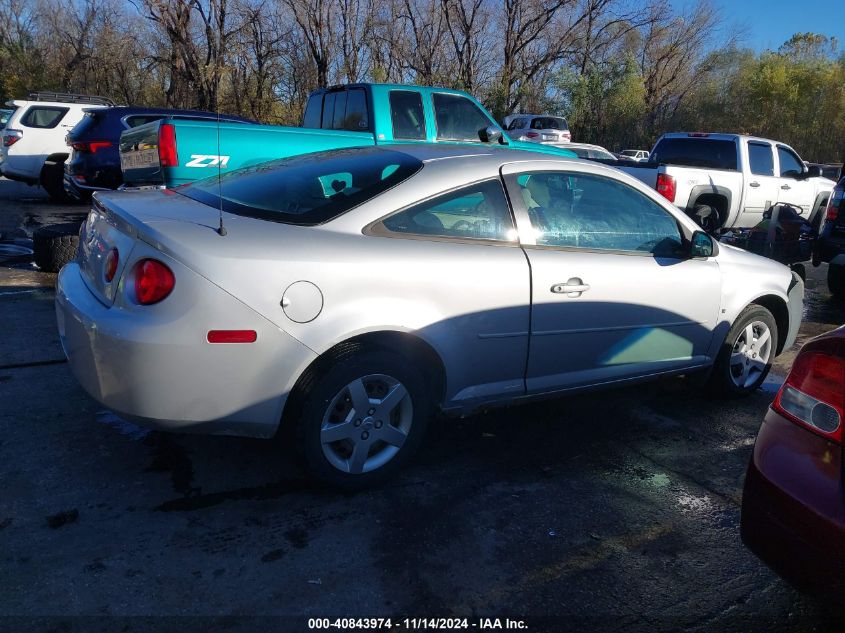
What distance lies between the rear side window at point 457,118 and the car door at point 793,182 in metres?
5.61

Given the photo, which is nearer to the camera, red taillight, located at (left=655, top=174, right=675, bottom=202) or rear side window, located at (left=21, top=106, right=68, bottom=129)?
red taillight, located at (left=655, top=174, right=675, bottom=202)

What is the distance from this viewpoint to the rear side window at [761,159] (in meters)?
10.3

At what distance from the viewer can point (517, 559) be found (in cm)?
274

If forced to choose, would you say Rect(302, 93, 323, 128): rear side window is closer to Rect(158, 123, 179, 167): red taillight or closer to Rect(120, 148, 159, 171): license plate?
Rect(120, 148, 159, 171): license plate

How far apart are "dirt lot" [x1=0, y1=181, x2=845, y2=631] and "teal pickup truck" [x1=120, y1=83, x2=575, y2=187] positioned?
274 cm

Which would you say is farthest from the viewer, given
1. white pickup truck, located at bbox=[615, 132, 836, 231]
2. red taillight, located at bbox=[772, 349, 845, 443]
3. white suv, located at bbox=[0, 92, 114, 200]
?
white suv, located at bbox=[0, 92, 114, 200]

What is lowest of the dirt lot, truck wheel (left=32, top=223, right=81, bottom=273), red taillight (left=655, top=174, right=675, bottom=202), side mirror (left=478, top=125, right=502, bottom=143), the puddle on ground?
the dirt lot

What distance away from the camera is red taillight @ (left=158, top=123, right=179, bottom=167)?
602 centimetres

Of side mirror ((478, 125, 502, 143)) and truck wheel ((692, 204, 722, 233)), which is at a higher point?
side mirror ((478, 125, 502, 143))

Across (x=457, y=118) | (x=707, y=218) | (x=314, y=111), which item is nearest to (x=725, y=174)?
(x=707, y=218)

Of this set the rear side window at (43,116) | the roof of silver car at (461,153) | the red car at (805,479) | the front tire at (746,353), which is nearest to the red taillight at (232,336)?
the roof of silver car at (461,153)

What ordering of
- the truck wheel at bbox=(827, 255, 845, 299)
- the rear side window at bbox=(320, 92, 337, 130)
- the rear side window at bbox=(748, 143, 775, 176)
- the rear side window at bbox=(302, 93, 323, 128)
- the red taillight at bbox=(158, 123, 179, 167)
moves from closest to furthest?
the red taillight at bbox=(158, 123, 179, 167), the truck wheel at bbox=(827, 255, 845, 299), the rear side window at bbox=(320, 92, 337, 130), the rear side window at bbox=(302, 93, 323, 128), the rear side window at bbox=(748, 143, 775, 176)

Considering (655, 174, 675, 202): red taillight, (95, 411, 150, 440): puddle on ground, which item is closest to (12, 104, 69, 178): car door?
(655, 174, 675, 202): red taillight

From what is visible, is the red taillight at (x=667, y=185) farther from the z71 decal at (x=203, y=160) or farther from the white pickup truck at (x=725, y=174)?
the z71 decal at (x=203, y=160)
